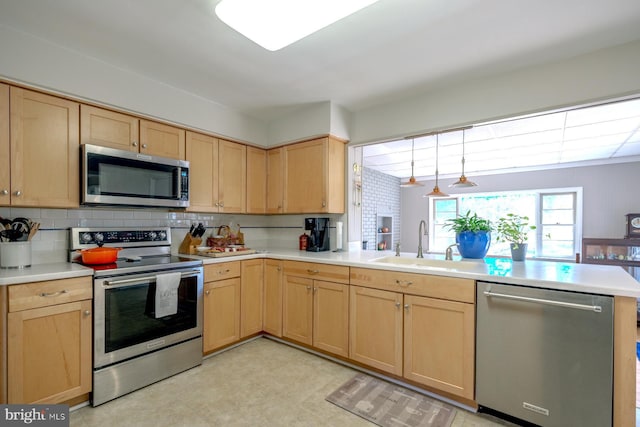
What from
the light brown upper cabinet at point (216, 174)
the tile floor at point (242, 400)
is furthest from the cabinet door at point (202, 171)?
the tile floor at point (242, 400)

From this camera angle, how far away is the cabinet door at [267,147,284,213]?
134 inches

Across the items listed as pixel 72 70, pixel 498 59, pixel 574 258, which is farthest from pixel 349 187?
pixel 574 258

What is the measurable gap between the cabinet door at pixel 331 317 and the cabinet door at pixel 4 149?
2.23 meters

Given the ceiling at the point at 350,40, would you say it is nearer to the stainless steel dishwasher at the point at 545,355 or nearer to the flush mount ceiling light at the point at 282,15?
→ the flush mount ceiling light at the point at 282,15

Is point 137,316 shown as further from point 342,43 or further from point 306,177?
point 342,43

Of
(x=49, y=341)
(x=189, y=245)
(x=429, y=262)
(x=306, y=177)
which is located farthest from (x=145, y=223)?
(x=429, y=262)

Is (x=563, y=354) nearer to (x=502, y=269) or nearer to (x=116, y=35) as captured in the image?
(x=502, y=269)

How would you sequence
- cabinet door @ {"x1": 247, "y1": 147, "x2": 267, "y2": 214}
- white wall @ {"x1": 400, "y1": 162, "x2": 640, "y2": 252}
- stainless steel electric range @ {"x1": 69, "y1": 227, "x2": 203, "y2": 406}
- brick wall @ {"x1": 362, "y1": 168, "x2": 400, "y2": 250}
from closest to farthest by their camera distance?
stainless steel electric range @ {"x1": 69, "y1": 227, "x2": 203, "y2": 406}
cabinet door @ {"x1": 247, "y1": 147, "x2": 267, "y2": 214}
white wall @ {"x1": 400, "y1": 162, "x2": 640, "y2": 252}
brick wall @ {"x1": 362, "y1": 168, "x2": 400, "y2": 250}

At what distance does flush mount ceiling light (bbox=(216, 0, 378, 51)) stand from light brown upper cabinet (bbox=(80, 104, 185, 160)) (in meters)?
1.41

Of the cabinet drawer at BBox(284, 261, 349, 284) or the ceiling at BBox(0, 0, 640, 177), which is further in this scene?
the cabinet drawer at BBox(284, 261, 349, 284)

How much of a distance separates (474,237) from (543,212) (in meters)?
4.39

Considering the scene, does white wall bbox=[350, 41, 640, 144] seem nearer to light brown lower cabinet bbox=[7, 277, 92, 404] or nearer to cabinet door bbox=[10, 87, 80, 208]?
cabinet door bbox=[10, 87, 80, 208]

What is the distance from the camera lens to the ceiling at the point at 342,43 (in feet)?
5.40

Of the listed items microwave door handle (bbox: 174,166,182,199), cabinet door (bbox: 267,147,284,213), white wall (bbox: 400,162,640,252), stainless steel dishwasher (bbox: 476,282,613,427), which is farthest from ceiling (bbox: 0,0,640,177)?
white wall (bbox: 400,162,640,252)
